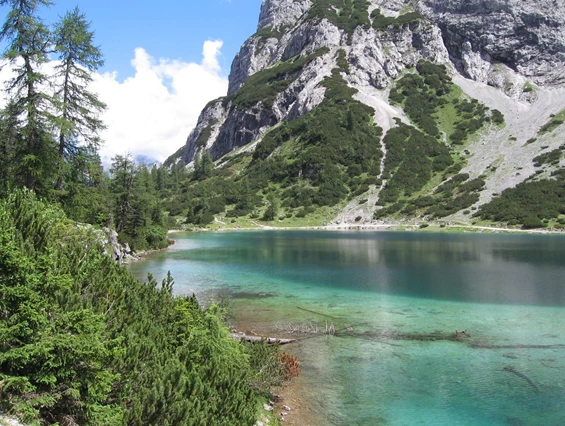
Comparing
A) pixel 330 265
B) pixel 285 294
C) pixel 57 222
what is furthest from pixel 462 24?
pixel 57 222

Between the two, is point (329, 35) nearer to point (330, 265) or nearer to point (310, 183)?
point (310, 183)

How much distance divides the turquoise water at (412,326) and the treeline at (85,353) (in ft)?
17.1

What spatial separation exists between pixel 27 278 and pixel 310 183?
126785 millimetres

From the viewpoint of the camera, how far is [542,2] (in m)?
183

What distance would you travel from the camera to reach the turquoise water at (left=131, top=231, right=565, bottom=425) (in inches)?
556

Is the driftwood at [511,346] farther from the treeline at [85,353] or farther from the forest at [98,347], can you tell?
the treeline at [85,353]

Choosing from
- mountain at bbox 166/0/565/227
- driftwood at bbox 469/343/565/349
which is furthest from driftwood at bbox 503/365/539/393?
mountain at bbox 166/0/565/227

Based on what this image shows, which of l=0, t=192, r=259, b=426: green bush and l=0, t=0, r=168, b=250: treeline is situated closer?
l=0, t=192, r=259, b=426: green bush

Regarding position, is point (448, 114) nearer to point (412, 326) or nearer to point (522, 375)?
point (412, 326)

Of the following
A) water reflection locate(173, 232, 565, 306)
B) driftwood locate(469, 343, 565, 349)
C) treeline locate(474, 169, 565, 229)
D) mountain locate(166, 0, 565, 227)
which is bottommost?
driftwood locate(469, 343, 565, 349)

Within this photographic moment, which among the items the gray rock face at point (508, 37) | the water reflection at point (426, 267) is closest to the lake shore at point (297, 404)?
the water reflection at point (426, 267)

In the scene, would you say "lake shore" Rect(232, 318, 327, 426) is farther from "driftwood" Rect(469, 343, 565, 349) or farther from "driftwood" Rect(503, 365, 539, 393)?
"driftwood" Rect(469, 343, 565, 349)

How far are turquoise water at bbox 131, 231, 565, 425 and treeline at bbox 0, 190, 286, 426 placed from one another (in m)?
5.22

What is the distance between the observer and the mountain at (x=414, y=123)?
117 metres
